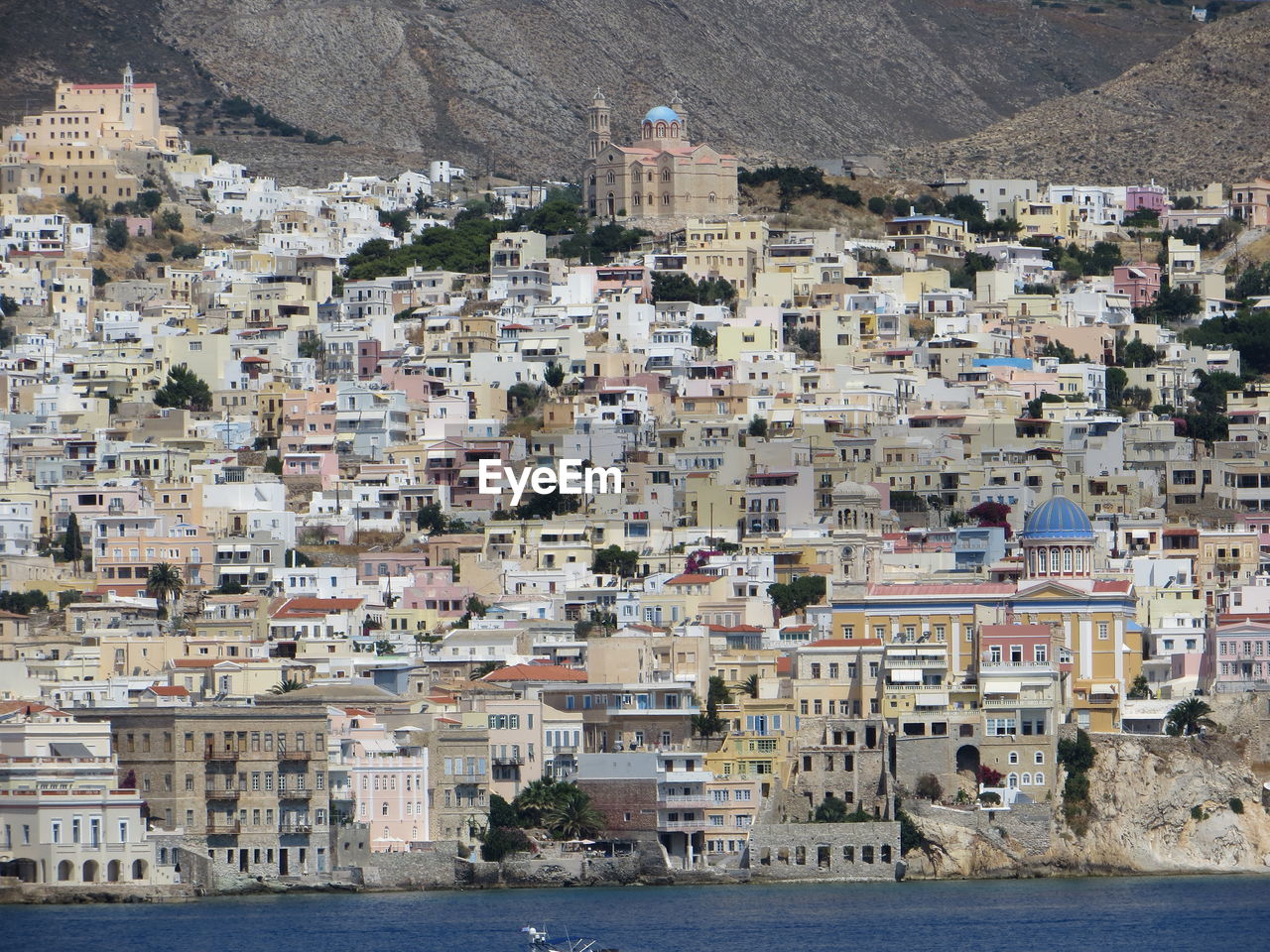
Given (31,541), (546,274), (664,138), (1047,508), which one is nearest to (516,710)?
(1047,508)

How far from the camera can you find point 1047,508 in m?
102

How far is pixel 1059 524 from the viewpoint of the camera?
329 feet

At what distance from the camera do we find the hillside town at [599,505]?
290ft

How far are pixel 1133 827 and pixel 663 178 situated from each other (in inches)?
2875

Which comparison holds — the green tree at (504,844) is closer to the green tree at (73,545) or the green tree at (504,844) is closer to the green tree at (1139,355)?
the green tree at (73,545)

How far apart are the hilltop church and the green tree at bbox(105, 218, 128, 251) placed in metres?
21.6

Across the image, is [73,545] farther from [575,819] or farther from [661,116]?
[661,116]

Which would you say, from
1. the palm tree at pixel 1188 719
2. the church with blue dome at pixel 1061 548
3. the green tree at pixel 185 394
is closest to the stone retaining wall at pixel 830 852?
the palm tree at pixel 1188 719

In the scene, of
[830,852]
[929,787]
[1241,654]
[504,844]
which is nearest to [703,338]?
[1241,654]

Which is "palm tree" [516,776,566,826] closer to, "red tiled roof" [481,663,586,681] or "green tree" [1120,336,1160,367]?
"red tiled roof" [481,663,586,681]

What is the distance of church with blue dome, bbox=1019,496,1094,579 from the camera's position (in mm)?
99938

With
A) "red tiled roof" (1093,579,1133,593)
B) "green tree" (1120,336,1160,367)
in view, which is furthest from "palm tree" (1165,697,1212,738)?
"green tree" (1120,336,1160,367)

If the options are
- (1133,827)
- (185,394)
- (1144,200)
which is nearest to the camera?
(1133,827)

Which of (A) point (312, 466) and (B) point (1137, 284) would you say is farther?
(B) point (1137, 284)
